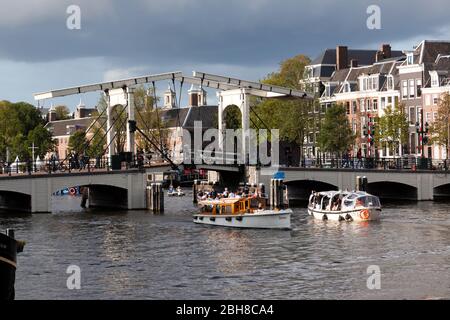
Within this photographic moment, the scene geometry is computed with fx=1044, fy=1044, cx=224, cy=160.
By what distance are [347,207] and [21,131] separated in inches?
3883

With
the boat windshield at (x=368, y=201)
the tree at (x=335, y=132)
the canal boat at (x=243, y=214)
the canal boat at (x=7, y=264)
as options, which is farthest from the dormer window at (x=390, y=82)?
the canal boat at (x=7, y=264)

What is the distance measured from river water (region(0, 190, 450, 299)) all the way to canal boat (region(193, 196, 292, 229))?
82 centimetres

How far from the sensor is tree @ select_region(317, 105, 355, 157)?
358 feet

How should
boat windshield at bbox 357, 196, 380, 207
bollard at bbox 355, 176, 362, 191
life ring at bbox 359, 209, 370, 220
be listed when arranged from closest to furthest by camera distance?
life ring at bbox 359, 209, 370, 220, boat windshield at bbox 357, 196, 380, 207, bollard at bbox 355, 176, 362, 191

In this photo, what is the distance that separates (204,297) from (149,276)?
17.8ft

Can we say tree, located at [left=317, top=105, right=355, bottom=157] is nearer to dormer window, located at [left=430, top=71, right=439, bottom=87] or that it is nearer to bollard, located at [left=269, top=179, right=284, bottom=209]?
dormer window, located at [left=430, top=71, right=439, bottom=87]

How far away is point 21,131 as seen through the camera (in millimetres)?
156375

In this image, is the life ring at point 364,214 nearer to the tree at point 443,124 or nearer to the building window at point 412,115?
the tree at point 443,124

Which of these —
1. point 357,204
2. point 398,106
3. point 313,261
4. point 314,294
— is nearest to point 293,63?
point 398,106

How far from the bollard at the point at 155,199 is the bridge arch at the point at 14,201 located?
8.60 m

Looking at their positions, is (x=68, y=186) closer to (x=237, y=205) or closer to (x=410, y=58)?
(x=237, y=205)

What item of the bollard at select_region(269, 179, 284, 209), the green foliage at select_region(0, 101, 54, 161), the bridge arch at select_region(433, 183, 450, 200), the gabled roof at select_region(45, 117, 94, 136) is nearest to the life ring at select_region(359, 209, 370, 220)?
the bollard at select_region(269, 179, 284, 209)

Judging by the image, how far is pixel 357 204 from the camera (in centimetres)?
6562

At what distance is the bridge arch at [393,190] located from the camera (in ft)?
287
